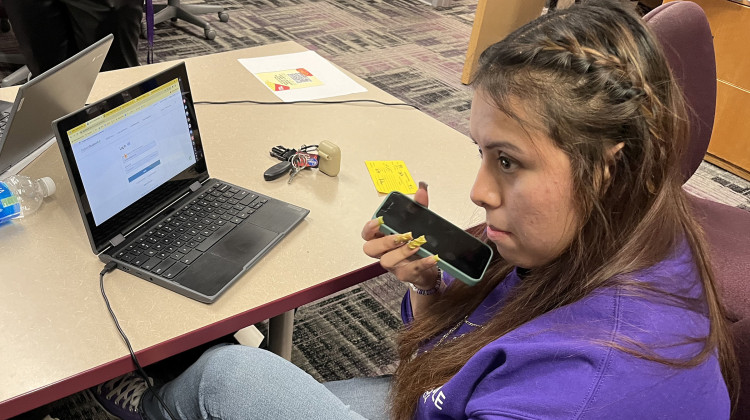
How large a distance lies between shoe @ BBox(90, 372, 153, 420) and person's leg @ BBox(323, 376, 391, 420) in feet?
1.18

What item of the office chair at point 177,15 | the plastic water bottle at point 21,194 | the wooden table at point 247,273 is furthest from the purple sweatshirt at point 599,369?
the office chair at point 177,15

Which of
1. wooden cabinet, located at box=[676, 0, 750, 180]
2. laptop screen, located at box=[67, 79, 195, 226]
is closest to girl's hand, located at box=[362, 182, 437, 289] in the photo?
laptop screen, located at box=[67, 79, 195, 226]

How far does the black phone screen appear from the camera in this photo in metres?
1.04

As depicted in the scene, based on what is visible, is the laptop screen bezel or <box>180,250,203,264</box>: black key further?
<box>180,250,203,264</box>: black key

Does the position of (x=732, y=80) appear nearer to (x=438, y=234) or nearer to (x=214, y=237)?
(x=438, y=234)

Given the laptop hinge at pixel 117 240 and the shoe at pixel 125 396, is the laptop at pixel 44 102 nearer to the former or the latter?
the laptop hinge at pixel 117 240

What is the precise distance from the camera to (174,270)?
1.02 meters

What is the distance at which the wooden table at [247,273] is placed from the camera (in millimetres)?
884

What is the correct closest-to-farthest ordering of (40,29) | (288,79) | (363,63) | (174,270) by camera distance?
(174,270) → (288,79) → (40,29) → (363,63)

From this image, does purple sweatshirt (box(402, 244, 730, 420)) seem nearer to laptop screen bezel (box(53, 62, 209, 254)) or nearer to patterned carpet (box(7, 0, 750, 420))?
laptop screen bezel (box(53, 62, 209, 254))

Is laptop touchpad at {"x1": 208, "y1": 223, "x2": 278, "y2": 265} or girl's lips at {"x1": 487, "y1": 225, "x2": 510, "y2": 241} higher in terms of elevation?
girl's lips at {"x1": 487, "y1": 225, "x2": 510, "y2": 241}

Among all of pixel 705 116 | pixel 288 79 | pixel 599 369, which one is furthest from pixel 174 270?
pixel 705 116

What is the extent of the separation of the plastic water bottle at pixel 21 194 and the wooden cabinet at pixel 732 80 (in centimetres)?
273

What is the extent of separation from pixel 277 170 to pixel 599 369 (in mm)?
804
